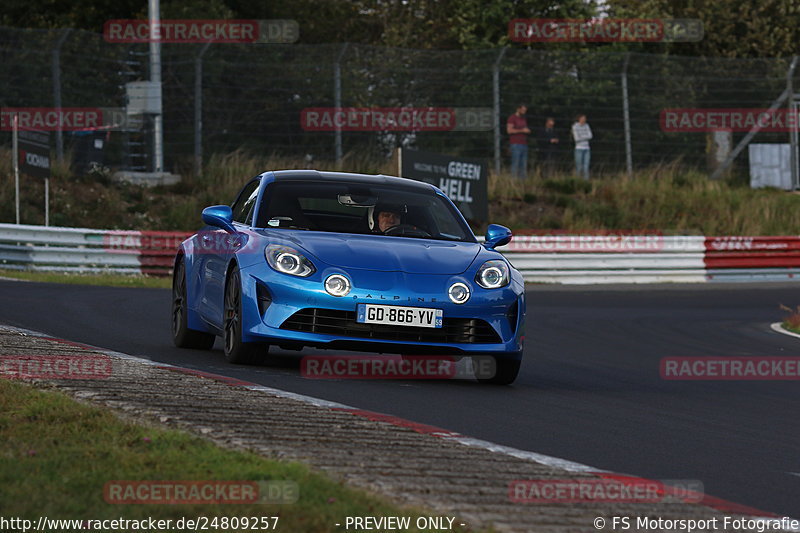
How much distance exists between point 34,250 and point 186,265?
13.0 meters

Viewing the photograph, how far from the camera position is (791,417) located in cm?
973

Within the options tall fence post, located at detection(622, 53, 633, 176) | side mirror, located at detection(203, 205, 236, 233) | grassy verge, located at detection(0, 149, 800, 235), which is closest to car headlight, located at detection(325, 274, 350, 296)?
side mirror, located at detection(203, 205, 236, 233)

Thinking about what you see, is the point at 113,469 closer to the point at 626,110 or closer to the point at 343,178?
the point at 343,178

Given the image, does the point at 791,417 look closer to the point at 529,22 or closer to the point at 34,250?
the point at 34,250

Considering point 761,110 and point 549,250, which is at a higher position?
point 761,110

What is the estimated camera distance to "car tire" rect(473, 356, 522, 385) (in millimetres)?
10320

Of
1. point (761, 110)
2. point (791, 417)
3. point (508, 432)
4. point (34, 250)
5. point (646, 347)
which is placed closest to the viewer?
point (508, 432)

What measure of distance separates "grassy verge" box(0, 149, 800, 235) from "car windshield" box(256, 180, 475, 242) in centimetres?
1827

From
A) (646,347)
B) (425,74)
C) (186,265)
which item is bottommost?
(646,347)

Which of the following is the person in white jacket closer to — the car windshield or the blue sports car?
the car windshield

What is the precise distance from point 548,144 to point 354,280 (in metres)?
23.4

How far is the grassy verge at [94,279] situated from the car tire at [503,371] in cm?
1131

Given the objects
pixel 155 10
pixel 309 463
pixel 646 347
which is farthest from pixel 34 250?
pixel 309 463

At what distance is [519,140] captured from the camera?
103ft
